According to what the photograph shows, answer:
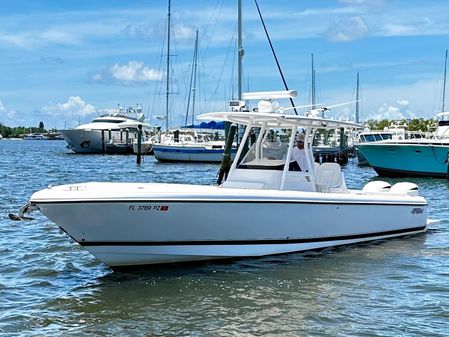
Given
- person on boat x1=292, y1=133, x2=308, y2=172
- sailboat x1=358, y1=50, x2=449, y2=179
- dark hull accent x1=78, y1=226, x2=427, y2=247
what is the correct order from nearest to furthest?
dark hull accent x1=78, y1=226, x2=427, y2=247
person on boat x1=292, y1=133, x2=308, y2=172
sailboat x1=358, y1=50, x2=449, y2=179

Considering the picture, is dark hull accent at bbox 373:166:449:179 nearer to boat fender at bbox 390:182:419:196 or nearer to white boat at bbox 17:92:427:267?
boat fender at bbox 390:182:419:196

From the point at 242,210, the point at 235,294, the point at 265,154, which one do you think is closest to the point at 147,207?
the point at 242,210

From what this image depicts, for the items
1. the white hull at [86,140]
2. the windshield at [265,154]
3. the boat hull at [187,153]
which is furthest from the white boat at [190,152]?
the windshield at [265,154]

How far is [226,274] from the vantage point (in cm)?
1175

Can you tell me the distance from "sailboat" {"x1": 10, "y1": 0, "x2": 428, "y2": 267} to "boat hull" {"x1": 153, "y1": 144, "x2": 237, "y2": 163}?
133 feet

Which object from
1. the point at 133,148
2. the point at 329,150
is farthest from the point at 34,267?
the point at 133,148

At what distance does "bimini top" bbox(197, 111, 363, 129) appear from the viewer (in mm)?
13359

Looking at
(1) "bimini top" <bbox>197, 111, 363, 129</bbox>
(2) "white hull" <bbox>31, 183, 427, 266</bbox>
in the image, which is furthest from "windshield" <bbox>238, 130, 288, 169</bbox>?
(2) "white hull" <bbox>31, 183, 427, 266</bbox>

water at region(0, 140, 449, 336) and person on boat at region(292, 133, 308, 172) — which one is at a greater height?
person on boat at region(292, 133, 308, 172)

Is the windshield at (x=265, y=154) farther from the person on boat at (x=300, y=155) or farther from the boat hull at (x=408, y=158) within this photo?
the boat hull at (x=408, y=158)

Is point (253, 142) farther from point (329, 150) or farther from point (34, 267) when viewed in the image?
point (329, 150)

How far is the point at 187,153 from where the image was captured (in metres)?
57.1

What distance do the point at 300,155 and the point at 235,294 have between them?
406 centimetres

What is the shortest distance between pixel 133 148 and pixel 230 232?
66.5 m
